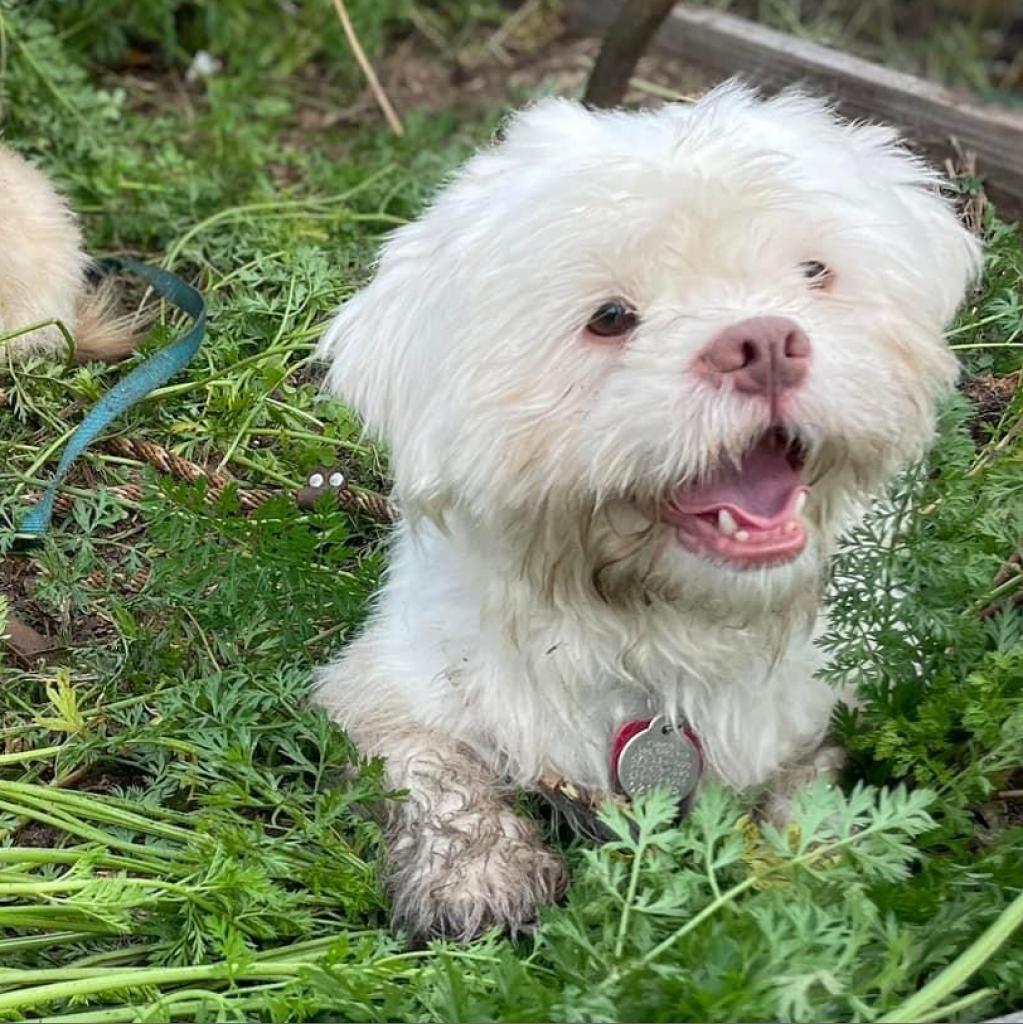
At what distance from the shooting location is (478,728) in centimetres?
232

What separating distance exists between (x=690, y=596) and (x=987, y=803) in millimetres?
606

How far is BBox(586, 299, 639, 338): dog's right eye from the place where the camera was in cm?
194

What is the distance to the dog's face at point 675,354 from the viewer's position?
1816 mm

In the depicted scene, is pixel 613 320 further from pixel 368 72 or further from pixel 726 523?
pixel 368 72

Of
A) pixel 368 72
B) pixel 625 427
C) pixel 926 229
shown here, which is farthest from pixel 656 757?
pixel 368 72

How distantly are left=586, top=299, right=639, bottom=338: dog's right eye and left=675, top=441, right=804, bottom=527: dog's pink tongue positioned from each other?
226 millimetres

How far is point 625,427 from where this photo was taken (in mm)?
1825

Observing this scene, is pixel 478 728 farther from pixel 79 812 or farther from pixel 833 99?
pixel 833 99

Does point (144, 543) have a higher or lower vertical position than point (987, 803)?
lower

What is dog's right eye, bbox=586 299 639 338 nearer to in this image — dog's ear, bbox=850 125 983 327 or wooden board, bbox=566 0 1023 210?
dog's ear, bbox=850 125 983 327

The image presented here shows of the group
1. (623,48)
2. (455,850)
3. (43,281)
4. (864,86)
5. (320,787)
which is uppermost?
(864,86)

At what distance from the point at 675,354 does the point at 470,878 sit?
2.62 feet

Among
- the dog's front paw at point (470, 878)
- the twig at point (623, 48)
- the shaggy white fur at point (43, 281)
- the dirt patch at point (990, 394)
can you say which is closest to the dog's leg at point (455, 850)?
the dog's front paw at point (470, 878)

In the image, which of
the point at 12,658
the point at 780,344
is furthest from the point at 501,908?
the point at 12,658
